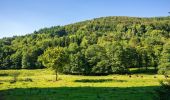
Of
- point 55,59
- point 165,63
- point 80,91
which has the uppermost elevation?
point 55,59

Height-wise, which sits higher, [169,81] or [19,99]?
[169,81]

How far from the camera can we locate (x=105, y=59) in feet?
432

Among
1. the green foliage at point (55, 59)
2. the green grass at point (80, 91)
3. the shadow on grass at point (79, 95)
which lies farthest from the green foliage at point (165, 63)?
the shadow on grass at point (79, 95)

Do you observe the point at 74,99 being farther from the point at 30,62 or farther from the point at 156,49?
the point at 30,62

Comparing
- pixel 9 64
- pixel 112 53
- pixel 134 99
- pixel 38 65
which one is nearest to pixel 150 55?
pixel 112 53

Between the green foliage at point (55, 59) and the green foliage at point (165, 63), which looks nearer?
the green foliage at point (55, 59)

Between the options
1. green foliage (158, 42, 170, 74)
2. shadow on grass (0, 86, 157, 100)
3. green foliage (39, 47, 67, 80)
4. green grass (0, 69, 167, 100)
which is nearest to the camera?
shadow on grass (0, 86, 157, 100)

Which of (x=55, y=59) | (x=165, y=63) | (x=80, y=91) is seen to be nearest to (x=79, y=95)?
(x=80, y=91)

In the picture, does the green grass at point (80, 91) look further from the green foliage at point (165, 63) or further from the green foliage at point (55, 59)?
the green foliage at point (165, 63)

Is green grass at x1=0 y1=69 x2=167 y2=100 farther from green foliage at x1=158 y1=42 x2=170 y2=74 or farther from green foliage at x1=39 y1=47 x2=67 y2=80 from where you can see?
green foliage at x1=158 y1=42 x2=170 y2=74

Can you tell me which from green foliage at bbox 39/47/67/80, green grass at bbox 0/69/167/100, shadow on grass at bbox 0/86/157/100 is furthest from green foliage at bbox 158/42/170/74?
shadow on grass at bbox 0/86/157/100

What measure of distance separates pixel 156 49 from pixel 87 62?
1374 inches

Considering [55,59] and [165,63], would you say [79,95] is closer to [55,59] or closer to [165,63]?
[55,59]

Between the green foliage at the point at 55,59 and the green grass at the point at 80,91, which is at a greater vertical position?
the green foliage at the point at 55,59
